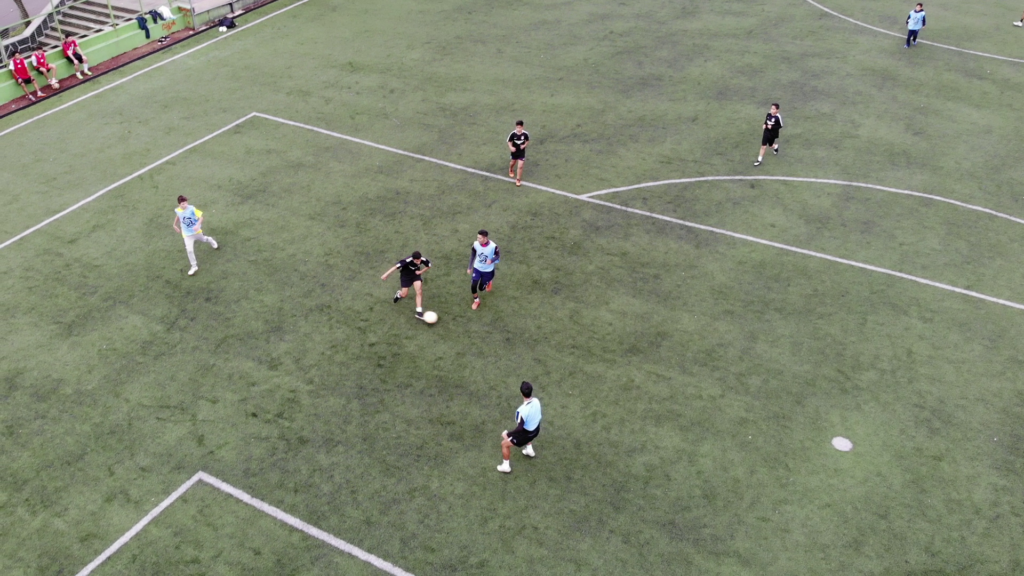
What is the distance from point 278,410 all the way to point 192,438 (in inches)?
57.4

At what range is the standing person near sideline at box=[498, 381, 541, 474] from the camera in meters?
11.5

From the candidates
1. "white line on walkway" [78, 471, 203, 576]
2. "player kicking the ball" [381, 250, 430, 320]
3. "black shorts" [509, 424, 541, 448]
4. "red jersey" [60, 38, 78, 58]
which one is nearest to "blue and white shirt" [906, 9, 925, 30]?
"player kicking the ball" [381, 250, 430, 320]

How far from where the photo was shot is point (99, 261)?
1711 centimetres

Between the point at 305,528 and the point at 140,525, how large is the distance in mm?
2541

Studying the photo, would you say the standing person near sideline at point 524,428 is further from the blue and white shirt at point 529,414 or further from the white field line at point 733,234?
the white field line at point 733,234

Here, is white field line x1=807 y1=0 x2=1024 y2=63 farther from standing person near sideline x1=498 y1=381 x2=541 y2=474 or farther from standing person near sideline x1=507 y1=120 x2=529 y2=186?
standing person near sideline x1=498 y1=381 x2=541 y2=474

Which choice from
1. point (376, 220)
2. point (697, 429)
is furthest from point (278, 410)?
point (697, 429)

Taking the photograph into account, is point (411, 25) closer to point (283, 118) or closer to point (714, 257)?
point (283, 118)

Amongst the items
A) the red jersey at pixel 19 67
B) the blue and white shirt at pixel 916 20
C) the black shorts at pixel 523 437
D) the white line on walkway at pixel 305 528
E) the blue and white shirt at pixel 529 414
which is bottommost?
the white line on walkway at pixel 305 528

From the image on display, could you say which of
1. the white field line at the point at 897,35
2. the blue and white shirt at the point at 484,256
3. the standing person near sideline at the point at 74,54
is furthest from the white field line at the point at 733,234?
the white field line at the point at 897,35

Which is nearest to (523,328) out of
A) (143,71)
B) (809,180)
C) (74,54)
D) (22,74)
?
(809,180)

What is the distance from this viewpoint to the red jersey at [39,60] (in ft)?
78.6

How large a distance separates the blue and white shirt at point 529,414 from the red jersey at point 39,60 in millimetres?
21453

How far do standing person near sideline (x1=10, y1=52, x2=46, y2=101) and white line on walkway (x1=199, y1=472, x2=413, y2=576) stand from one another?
1790cm
